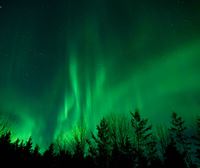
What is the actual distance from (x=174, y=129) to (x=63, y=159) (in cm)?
3115

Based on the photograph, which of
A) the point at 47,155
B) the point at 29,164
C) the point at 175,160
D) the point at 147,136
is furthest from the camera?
the point at 147,136

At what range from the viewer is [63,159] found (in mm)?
15945

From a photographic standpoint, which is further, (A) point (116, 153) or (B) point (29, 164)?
(B) point (29, 164)

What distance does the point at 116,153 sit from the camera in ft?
46.0

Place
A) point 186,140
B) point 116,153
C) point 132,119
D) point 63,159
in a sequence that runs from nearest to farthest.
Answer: point 116,153 < point 63,159 < point 132,119 < point 186,140

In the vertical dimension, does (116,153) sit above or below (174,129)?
below

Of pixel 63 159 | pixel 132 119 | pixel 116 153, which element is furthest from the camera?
pixel 132 119

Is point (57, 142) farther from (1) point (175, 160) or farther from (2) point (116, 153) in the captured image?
(1) point (175, 160)

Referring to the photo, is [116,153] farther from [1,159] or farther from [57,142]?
[57,142]

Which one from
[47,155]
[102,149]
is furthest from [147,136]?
[47,155]

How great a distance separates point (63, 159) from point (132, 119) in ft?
53.7

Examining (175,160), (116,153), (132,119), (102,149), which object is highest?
(132,119)

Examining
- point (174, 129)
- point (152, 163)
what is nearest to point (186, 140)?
point (174, 129)

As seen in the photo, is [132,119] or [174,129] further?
[174,129]
